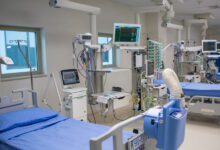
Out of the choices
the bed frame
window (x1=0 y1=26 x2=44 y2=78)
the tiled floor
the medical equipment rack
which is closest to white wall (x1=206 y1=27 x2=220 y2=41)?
the medical equipment rack

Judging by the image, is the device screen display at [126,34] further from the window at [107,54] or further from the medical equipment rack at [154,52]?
the window at [107,54]

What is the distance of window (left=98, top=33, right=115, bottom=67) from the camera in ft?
18.0

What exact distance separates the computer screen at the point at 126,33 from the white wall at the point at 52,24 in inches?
43.3

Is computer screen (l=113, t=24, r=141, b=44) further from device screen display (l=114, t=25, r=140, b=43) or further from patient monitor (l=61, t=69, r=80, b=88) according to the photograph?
patient monitor (l=61, t=69, r=80, b=88)

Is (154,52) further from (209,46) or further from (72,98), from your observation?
(209,46)

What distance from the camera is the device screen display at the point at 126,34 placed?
385 cm

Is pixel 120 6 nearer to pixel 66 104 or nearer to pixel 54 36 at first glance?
pixel 54 36

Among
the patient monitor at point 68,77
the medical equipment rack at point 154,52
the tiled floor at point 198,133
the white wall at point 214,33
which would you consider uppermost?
the white wall at point 214,33

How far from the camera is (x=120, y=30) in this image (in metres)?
3.86

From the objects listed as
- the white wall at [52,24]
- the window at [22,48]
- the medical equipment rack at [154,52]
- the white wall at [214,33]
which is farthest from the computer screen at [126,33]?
the white wall at [214,33]

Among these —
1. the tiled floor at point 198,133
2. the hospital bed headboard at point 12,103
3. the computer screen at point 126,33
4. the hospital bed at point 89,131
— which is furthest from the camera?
the computer screen at point 126,33

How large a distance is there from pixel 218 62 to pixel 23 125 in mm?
11270

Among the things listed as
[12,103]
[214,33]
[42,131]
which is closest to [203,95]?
[42,131]

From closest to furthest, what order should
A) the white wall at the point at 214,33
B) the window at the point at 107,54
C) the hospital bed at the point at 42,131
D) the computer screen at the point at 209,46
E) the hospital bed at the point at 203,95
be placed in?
1. the hospital bed at the point at 42,131
2. the hospital bed at the point at 203,95
3. the window at the point at 107,54
4. the computer screen at the point at 209,46
5. the white wall at the point at 214,33
